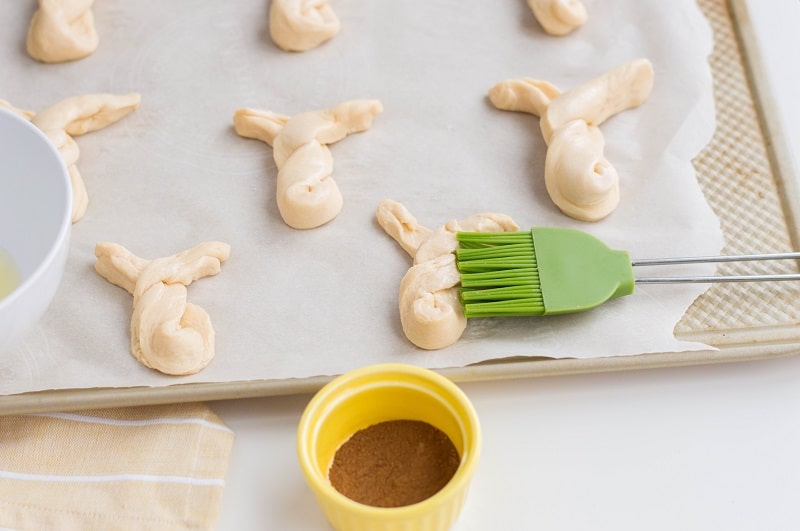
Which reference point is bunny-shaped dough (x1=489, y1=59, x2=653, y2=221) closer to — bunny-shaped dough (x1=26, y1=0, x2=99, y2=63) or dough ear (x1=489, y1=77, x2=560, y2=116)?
dough ear (x1=489, y1=77, x2=560, y2=116)

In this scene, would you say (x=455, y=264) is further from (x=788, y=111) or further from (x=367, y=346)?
(x=788, y=111)

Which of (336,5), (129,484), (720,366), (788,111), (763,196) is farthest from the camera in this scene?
(336,5)

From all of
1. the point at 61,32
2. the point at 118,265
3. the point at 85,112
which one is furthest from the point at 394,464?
the point at 61,32

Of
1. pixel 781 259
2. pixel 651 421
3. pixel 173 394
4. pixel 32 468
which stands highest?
pixel 781 259

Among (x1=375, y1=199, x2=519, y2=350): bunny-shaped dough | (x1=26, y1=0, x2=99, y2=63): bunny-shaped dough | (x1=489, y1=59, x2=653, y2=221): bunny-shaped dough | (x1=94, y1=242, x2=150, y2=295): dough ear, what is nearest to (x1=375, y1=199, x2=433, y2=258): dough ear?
(x1=375, y1=199, x2=519, y2=350): bunny-shaped dough

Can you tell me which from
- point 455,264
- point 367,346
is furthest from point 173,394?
point 455,264

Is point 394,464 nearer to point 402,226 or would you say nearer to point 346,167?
point 402,226

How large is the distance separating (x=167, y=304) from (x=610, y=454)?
1.93ft

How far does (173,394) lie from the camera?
1.10 m

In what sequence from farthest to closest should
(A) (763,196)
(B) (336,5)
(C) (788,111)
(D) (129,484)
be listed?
1. (B) (336,5)
2. (C) (788,111)
3. (A) (763,196)
4. (D) (129,484)

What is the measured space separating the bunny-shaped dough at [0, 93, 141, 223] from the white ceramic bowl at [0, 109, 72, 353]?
0.21m

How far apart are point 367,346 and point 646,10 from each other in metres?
0.79

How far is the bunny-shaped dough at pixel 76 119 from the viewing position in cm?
132

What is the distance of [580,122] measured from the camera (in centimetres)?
132
